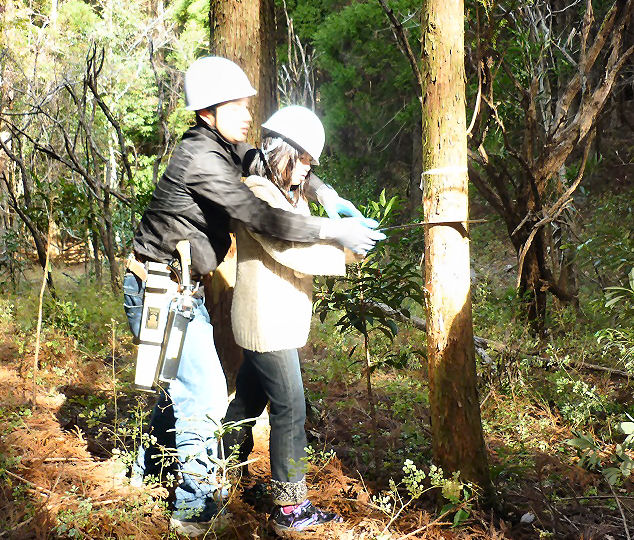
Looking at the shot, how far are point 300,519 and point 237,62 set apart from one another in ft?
8.68

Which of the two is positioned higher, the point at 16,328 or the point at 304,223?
the point at 304,223

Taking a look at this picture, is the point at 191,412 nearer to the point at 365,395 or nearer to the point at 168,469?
the point at 168,469

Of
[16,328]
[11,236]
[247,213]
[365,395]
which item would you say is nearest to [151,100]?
[11,236]

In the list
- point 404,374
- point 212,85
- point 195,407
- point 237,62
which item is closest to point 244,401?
point 195,407

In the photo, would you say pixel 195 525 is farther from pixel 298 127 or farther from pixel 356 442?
pixel 298 127

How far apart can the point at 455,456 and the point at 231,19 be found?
2849 mm

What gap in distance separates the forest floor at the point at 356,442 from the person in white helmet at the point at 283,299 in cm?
16

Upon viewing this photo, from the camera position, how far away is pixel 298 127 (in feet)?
9.43

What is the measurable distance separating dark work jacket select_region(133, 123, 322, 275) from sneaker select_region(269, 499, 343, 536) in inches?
47.8

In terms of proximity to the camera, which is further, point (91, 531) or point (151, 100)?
point (151, 100)

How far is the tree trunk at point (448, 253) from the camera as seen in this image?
9.37 feet

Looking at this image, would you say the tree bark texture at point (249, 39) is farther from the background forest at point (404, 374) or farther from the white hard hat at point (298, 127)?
the white hard hat at point (298, 127)

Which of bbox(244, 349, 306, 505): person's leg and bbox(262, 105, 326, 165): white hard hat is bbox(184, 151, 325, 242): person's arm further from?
bbox(244, 349, 306, 505): person's leg

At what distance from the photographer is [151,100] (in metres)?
23.2
